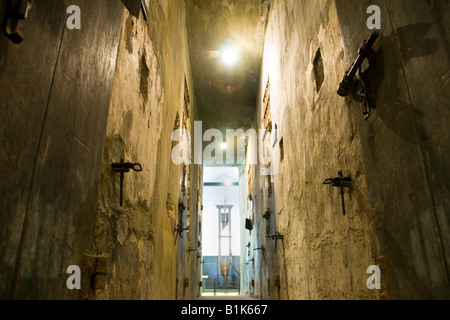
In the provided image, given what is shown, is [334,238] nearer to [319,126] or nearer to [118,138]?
[319,126]

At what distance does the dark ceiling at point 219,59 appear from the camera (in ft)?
17.9

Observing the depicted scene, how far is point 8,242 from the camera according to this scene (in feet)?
3.14

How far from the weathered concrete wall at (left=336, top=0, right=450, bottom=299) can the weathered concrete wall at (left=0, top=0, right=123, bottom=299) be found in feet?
4.61

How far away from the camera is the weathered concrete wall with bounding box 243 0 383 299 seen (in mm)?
1958

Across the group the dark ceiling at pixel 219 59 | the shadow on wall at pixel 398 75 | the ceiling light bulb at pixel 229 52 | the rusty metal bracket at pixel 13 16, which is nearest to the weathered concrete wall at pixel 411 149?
the shadow on wall at pixel 398 75

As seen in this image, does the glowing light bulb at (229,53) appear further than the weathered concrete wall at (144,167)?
Yes

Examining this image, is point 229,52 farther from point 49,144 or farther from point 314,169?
point 49,144

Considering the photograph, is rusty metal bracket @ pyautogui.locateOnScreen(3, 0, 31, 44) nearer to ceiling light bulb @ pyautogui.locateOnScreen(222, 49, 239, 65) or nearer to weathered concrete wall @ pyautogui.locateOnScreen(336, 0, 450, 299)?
weathered concrete wall @ pyautogui.locateOnScreen(336, 0, 450, 299)

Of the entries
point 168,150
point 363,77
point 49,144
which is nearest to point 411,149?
point 363,77

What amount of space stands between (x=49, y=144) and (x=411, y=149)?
1431 mm

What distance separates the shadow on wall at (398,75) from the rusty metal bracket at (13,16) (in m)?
1.37

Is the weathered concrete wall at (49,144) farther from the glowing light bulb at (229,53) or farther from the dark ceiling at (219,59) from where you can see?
the glowing light bulb at (229,53)

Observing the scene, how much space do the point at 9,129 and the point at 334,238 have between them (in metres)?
2.13
